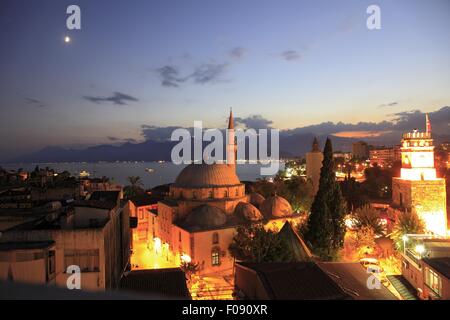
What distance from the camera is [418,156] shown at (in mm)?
30172

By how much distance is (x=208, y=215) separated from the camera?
23.9 metres

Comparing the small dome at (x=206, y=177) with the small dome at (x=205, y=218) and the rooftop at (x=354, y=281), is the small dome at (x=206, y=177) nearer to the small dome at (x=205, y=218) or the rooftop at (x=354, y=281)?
the small dome at (x=205, y=218)

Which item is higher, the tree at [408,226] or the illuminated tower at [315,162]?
the illuminated tower at [315,162]

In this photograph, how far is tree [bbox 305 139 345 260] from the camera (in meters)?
23.2

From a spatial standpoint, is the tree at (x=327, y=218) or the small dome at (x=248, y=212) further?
the small dome at (x=248, y=212)

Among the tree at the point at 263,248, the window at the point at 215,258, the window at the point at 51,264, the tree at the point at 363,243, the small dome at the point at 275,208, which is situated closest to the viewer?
the window at the point at 51,264

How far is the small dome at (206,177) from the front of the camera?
27547 mm

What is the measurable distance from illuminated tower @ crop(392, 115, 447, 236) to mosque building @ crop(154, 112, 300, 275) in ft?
36.3

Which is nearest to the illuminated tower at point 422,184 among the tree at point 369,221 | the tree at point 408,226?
the tree at point 369,221

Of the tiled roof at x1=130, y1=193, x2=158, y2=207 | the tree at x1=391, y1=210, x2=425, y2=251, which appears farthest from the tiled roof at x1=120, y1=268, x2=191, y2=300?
the tiled roof at x1=130, y1=193, x2=158, y2=207

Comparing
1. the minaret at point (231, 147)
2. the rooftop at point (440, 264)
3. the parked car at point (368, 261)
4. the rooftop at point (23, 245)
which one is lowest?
the parked car at point (368, 261)

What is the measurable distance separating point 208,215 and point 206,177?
15.4ft

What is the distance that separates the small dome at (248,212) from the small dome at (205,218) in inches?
63.9
